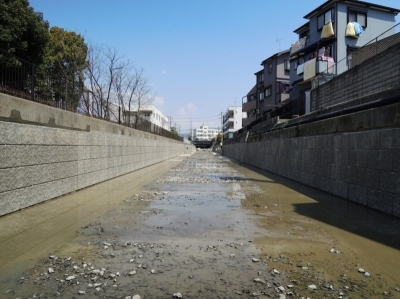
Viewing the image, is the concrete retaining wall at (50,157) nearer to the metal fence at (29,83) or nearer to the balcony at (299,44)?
the metal fence at (29,83)

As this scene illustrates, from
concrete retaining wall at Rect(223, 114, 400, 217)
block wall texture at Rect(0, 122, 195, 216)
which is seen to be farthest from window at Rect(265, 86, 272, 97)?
block wall texture at Rect(0, 122, 195, 216)

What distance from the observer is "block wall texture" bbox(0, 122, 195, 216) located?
6375 millimetres

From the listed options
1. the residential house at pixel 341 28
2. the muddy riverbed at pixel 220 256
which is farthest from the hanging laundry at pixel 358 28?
the muddy riverbed at pixel 220 256

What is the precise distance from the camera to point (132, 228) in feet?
19.2

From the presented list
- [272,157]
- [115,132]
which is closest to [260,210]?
[115,132]

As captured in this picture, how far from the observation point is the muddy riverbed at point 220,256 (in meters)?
3.42

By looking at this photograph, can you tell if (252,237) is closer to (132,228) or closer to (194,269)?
(194,269)

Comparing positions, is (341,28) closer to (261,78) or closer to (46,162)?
(261,78)

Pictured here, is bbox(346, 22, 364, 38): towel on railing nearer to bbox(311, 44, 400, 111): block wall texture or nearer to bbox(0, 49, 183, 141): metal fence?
bbox(311, 44, 400, 111): block wall texture

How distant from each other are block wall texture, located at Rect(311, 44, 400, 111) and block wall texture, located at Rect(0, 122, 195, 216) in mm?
8278

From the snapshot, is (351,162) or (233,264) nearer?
(233,264)

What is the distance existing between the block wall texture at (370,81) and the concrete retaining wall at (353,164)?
1681mm

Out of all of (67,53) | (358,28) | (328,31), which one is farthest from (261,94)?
(67,53)

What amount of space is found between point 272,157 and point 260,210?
1089 centimetres
